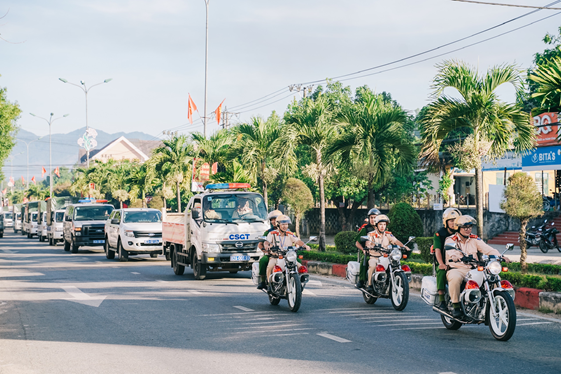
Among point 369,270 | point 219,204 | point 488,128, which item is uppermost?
point 488,128

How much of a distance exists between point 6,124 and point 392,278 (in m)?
32.4

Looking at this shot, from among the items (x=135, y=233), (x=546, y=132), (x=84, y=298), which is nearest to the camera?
(x=84, y=298)

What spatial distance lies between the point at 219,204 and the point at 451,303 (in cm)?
856

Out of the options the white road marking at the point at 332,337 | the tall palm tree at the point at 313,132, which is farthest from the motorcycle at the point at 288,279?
the tall palm tree at the point at 313,132

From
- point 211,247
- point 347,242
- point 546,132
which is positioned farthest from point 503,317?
point 546,132

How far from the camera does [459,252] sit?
863 cm

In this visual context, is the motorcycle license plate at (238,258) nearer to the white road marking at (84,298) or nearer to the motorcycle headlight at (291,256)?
the white road marking at (84,298)

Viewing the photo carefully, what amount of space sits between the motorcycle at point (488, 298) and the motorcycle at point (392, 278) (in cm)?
181

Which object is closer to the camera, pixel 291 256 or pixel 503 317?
pixel 503 317

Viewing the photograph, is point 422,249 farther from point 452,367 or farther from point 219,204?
point 452,367

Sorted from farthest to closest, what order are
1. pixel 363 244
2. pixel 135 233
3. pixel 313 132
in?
pixel 135 233, pixel 313 132, pixel 363 244

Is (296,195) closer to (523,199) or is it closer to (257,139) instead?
(257,139)

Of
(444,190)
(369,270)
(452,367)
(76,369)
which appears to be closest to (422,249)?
(369,270)

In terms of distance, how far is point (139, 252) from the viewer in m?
23.0
